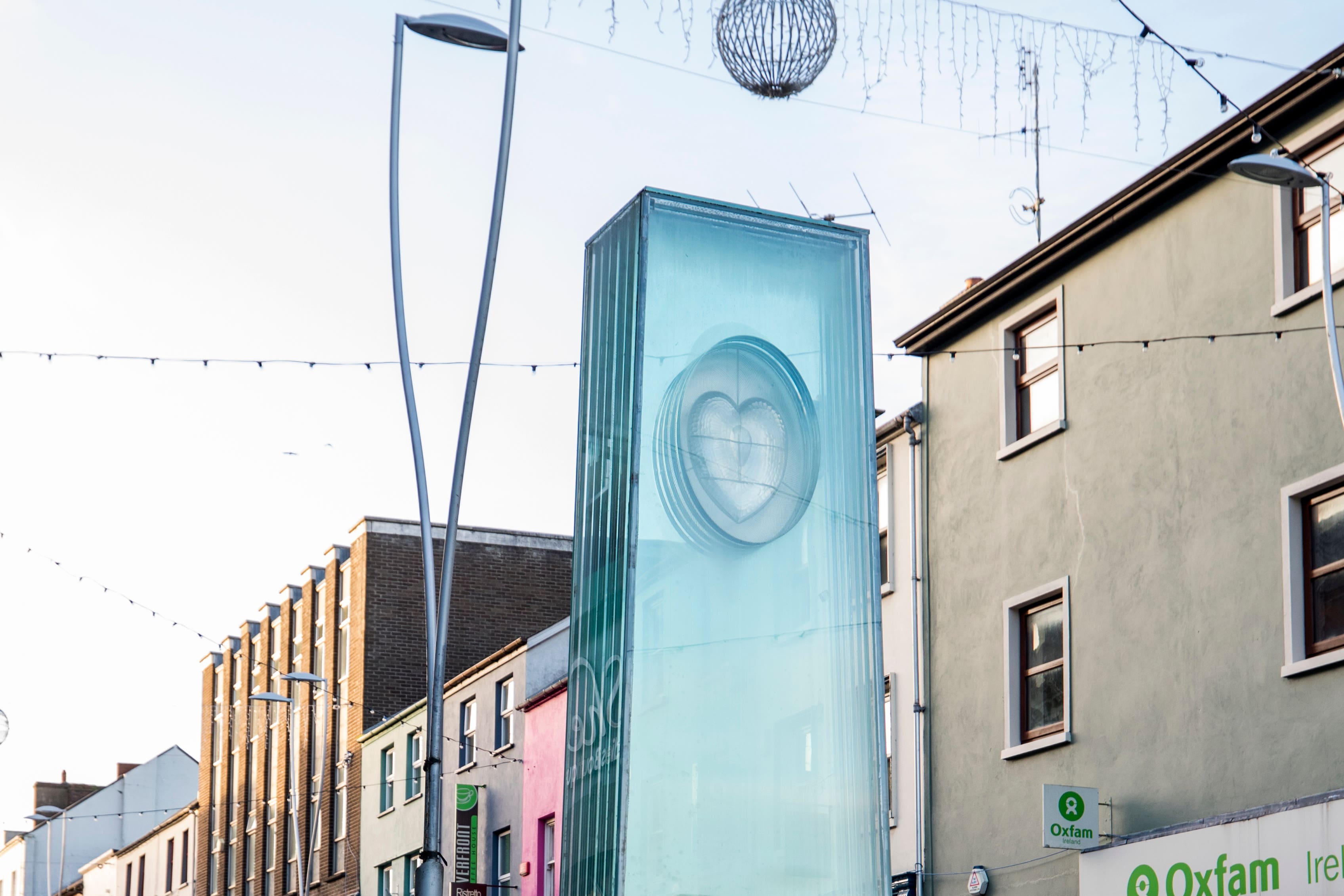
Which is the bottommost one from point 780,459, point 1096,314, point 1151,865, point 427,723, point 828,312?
point 1151,865

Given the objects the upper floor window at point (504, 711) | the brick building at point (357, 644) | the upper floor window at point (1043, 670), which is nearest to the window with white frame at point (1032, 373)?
the upper floor window at point (1043, 670)

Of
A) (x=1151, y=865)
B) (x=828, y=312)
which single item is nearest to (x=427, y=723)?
(x=828, y=312)

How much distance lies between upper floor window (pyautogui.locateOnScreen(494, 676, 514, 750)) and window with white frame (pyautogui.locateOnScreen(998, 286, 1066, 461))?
1520 cm

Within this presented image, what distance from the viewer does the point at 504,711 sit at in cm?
3441

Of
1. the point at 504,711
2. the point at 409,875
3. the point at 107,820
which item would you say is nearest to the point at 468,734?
the point at 504,711

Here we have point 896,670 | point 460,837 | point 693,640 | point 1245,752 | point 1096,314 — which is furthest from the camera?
point 460,837

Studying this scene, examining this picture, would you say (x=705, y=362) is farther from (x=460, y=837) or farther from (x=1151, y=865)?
(x=460, y=837)

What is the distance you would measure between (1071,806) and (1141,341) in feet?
15.1

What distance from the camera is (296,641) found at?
4962 centimetres

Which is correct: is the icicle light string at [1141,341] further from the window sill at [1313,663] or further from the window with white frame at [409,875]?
the window with white frame at [409,875]

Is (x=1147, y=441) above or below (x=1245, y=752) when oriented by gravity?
above

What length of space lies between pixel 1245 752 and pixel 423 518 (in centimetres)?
754

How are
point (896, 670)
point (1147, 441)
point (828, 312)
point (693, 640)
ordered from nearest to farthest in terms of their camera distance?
point (693, 640) → point (828, 312) → point (1147, 441) → point (896, 670)

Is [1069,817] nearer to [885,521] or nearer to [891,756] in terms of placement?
[891,756]
